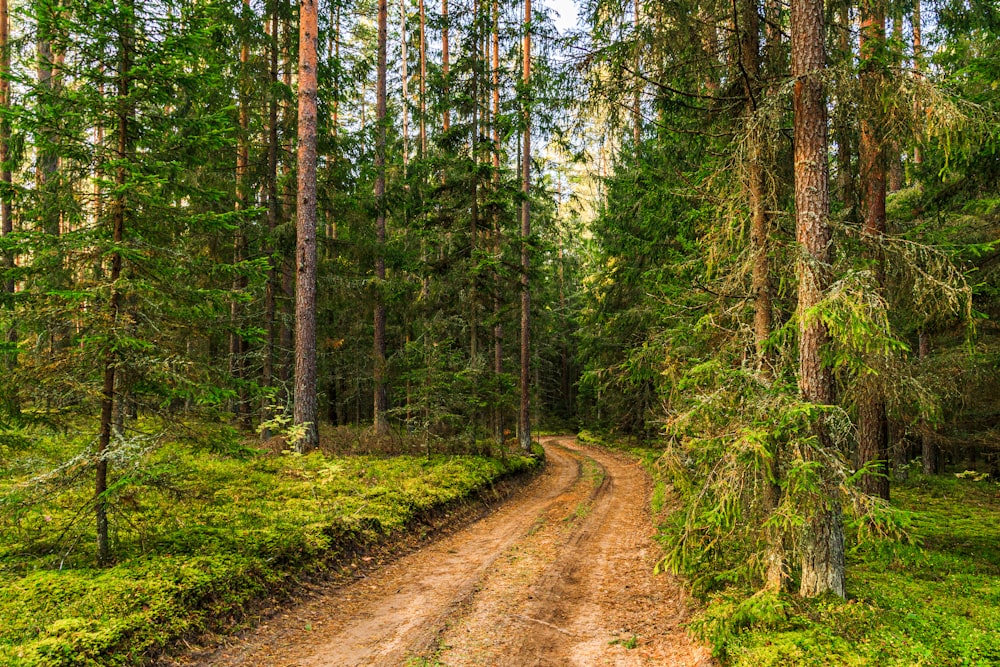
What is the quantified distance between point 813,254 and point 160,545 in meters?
9.09

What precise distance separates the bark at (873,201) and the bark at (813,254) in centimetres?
51

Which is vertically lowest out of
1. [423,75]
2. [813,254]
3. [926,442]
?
[926,442]

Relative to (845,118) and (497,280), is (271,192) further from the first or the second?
(845,118)

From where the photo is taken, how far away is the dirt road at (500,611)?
572cm

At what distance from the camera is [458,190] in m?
16.5

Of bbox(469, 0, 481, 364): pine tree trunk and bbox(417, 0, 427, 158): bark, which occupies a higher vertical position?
bbox(417, 0, 427, 158): bark

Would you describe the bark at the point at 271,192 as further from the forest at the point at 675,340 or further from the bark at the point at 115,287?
the bark at the point at 115,287

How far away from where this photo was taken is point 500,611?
684 centimetres

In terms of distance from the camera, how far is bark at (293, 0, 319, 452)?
11977 millimetres

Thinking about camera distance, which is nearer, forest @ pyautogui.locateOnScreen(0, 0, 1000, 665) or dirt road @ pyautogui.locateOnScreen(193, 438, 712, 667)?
forest @ pyautogui.locateOnScreen(0, 0, 1000, 665)

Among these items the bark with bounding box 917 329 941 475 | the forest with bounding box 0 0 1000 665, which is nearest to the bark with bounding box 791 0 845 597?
the forest with bounding box 0 0 1000 665

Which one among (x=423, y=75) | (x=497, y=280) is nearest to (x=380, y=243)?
(x=497, y=280)

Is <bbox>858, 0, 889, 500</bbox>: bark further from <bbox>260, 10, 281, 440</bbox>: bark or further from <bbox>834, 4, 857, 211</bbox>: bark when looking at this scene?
<bbox>260, 10, 281, 440</bbox>: bark

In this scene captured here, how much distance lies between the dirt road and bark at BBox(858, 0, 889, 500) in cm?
359
